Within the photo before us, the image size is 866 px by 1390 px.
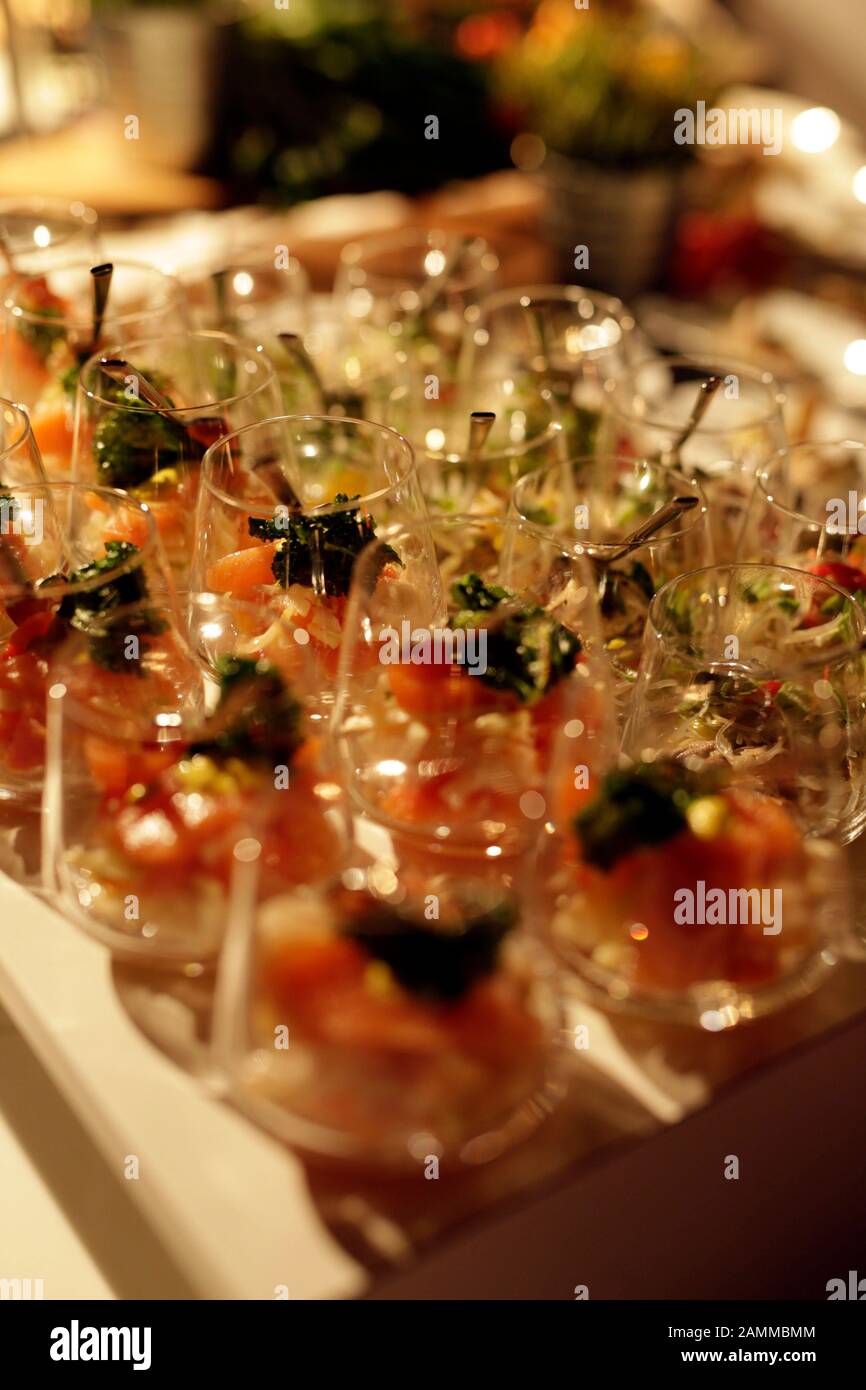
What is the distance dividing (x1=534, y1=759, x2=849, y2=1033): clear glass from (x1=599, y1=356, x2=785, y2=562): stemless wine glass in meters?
0.47

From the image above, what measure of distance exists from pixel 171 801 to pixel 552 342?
3.00ft

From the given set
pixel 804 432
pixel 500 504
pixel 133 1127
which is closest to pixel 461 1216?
pixel 133 1127

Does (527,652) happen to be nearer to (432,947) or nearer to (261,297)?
(432,947)

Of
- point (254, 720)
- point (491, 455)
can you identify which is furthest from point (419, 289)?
point (254, 720)

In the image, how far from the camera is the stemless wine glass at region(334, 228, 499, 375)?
1.56 meters

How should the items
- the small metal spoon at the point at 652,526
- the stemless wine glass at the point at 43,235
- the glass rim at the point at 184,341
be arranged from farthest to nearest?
the stemless wine glass at the point at 43,235
the glass rim at the point at 184,341
the small metal spoon at the point at 652,526

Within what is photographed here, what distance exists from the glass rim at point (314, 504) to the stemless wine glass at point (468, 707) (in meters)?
0.06

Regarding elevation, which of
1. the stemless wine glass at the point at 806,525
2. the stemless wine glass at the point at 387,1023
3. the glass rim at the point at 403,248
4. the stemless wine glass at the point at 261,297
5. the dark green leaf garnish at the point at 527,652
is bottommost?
the stemless wine glass at the point at 387,1023

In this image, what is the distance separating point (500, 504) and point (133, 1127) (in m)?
0.71

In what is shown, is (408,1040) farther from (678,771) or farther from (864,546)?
(864,546)

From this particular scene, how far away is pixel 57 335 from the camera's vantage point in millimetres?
1368

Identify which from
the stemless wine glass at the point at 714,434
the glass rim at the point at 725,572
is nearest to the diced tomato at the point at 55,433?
the stemless wine glass at the point at 714,434

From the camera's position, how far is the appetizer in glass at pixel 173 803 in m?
0.81

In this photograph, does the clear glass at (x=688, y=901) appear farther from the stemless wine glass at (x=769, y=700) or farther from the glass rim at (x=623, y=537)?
the glass rim at (x=623, y=537)
